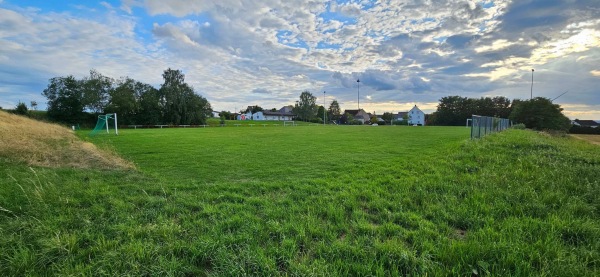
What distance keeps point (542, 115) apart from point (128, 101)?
8039cm

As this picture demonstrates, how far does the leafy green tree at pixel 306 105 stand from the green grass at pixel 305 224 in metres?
89.1

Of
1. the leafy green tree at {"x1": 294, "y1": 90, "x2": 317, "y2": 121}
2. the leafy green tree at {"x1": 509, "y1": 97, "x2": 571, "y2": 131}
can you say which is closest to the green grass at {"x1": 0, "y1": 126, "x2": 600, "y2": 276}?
the leafy green tree at {"x1": 509, "y1": 97, "x2": 571, "y2": 131}

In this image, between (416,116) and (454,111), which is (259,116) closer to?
(416,116)

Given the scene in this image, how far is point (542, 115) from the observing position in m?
48.8

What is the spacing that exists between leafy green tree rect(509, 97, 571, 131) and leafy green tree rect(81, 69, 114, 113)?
3330 inches

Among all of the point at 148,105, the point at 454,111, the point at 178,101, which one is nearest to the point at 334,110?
the point at 454,111

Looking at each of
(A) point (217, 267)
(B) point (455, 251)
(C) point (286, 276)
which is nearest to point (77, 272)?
(A) point (217, 267)

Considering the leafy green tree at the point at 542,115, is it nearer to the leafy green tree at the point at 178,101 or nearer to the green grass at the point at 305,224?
the green grass at the point at 305,224

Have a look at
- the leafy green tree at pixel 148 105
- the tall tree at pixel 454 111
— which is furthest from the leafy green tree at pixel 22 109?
the tall tree at pixel 454 111

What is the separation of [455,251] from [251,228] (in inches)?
95.3

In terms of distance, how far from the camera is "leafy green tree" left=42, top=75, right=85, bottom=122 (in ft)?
170

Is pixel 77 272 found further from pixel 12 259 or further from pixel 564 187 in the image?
pixel 564 187

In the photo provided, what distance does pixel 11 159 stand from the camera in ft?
25.7

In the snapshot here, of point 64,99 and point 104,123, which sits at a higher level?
point 64,99
